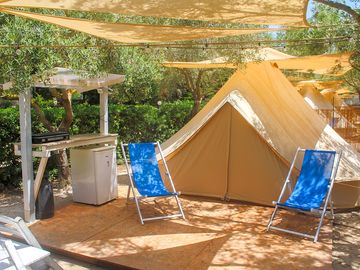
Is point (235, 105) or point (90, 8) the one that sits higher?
point (90, 8)

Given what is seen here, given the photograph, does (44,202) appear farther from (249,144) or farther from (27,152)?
(249,144)

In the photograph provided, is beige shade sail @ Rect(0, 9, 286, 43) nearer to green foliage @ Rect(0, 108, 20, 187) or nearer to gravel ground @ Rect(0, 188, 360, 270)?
gravel ground @ Rect(0, 188, 360, 270)

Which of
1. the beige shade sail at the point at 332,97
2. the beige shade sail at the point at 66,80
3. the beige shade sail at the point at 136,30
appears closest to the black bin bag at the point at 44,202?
the beige shade sail at the point at 66,80

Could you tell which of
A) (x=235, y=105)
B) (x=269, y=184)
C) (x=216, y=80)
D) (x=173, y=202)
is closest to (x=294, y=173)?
(x=269, y=184)

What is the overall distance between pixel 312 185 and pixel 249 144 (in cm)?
123

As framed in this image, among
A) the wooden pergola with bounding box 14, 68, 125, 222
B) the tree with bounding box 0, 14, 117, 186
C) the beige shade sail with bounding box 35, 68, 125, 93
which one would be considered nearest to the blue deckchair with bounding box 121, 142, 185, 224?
the wooden pergola with bounding box 14, 68, 125, 222

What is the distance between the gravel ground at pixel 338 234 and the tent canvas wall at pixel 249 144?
18.3 inches

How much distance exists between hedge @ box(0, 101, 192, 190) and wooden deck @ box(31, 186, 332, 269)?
1519 millimetres

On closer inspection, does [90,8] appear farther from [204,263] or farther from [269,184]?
[269,184]

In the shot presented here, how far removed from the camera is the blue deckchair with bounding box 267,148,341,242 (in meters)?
4.49

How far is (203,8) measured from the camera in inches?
134

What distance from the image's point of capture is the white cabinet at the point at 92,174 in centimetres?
544

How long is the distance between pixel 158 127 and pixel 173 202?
4.05m

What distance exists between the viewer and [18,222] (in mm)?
2898
